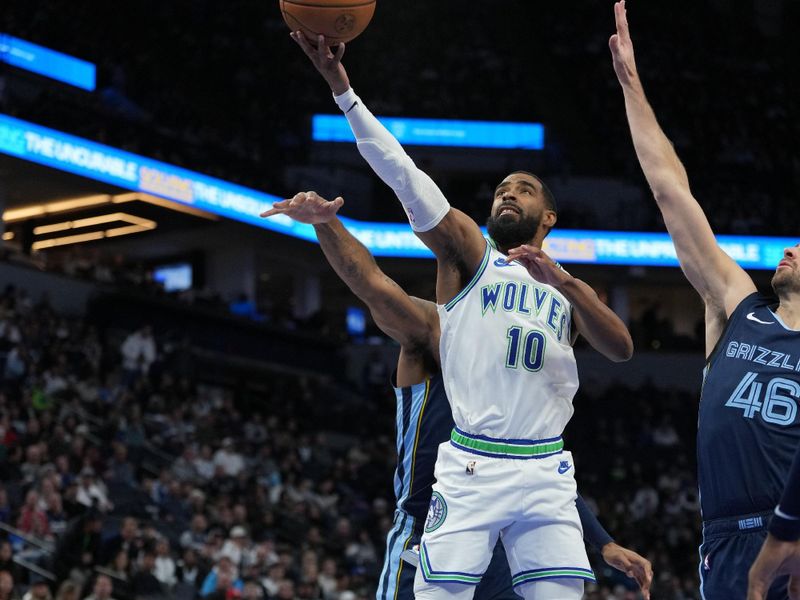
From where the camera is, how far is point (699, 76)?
36.1 m

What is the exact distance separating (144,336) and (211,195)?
5.64m

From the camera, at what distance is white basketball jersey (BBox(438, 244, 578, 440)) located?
15.7 ft

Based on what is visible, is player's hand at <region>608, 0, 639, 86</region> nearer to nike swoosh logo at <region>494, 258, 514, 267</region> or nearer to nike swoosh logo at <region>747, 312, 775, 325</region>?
nike swoosh logo at <region>494, 258, 514, 267</region>

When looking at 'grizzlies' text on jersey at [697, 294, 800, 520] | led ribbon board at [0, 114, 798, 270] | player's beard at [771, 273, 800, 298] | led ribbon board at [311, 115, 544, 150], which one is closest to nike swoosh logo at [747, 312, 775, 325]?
'grizzlies' text on jersey at [697, 294, 800, 520]

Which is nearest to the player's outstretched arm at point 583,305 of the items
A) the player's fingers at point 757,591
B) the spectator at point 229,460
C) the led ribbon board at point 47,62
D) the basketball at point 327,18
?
the player's fingers at point 757,591

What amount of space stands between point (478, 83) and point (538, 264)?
31990mm

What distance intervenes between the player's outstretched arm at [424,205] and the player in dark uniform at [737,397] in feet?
2.67

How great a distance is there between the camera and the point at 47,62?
2562cm

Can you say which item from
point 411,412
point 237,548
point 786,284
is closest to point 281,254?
point 237,548

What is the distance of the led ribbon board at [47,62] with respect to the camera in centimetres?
2470

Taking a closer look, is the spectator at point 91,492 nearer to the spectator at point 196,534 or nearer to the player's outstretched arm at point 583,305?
the spectator at point 196,534

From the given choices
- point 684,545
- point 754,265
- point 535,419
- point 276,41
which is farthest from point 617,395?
point 535,419

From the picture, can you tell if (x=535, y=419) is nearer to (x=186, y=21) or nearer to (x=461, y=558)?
(x=461, y=558)

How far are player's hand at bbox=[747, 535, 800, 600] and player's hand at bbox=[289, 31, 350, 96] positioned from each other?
2.66 m
